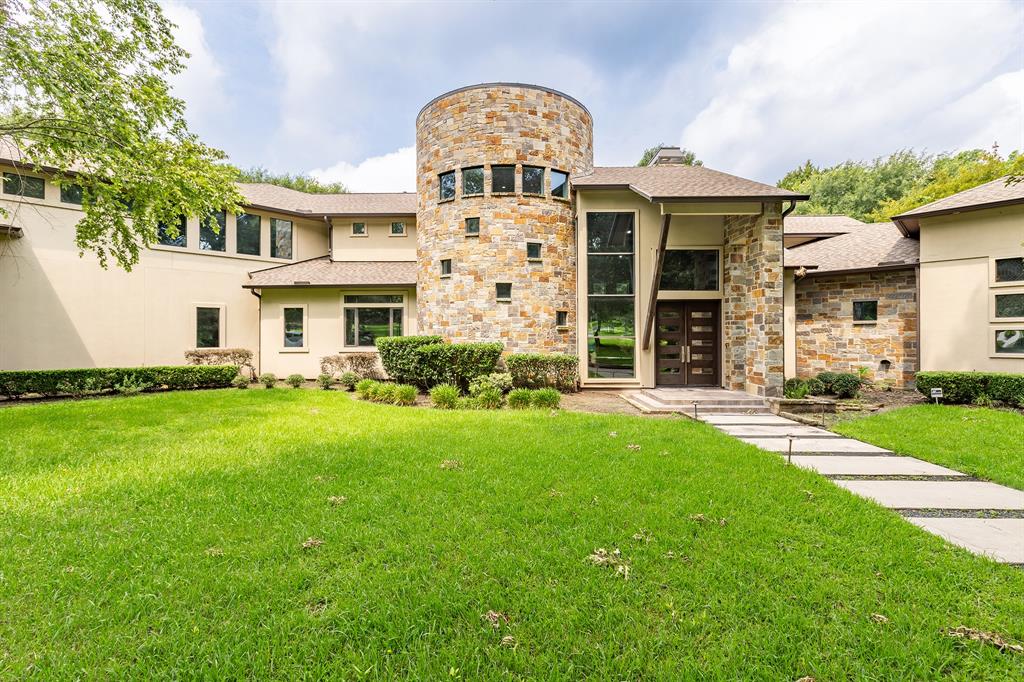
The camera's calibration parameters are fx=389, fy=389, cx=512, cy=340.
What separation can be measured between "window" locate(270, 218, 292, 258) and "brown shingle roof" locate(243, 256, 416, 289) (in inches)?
23.7

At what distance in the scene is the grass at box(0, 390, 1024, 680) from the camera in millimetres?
1891

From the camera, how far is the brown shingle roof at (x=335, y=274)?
43.8ft

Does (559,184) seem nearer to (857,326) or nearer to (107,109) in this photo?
(857,326)

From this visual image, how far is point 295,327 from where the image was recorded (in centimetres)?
1400

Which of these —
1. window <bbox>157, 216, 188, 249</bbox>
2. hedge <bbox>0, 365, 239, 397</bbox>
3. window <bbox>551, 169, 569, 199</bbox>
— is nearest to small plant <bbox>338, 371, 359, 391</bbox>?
hedge <bbox>0, 365, 239, 397</bbox>

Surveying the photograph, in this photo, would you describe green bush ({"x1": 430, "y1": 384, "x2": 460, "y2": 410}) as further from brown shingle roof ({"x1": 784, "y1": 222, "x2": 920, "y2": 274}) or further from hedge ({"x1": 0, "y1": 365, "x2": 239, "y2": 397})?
→ brown shingle roof ({"x1": 784, "y1": 222, "x2": 920, "y2": 274})

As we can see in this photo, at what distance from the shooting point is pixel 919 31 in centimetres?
816

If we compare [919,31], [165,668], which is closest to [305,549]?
[165,668]

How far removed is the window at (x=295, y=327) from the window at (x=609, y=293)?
10.1 m

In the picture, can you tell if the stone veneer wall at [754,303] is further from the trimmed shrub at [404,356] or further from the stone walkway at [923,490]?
the trimmed shrub at [404,356]

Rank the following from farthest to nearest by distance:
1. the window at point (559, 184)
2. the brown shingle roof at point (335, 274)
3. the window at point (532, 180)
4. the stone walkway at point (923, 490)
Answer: the brown shingle roof at point (335, 274)
the window at point (559, 184)
the window at point (532, 180)
the stone walkway at point (923, 490)

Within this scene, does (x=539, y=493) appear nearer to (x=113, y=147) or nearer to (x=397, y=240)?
(x=113, y=147)

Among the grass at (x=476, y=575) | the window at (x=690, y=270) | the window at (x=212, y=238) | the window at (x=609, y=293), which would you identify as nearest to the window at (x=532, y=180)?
the window at (x=609, y=293)

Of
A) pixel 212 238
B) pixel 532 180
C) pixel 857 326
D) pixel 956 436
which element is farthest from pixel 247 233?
pixel 857 326
